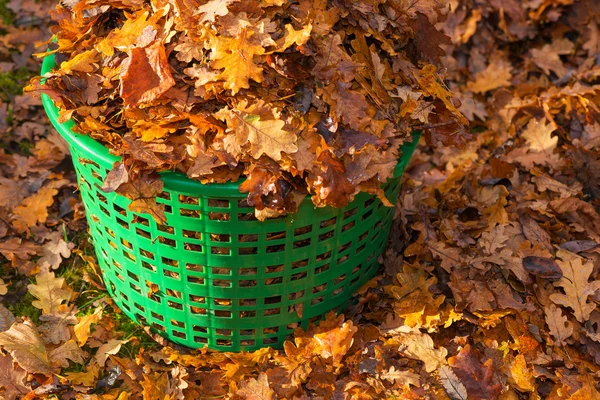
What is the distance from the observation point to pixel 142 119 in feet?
7.13

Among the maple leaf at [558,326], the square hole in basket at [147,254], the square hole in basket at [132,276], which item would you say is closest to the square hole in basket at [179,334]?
the square hole in basket at [132,276]

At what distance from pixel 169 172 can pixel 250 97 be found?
345 mm

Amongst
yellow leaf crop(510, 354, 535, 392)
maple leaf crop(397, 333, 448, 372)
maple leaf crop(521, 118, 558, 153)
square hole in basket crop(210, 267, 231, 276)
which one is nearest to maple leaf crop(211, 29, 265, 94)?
square hole in basket crop(210, 267, 231, 276)

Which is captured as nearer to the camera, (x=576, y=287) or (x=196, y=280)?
(x=196, y=280)

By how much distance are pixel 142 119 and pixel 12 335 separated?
1027 millimetres

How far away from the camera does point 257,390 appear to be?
2.38m

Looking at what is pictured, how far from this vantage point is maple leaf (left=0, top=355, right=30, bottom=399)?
7.93 ft

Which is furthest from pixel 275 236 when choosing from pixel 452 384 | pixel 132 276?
pixel 452 384

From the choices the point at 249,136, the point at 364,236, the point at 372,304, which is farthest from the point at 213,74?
the point at 372,304

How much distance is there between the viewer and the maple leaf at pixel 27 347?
2455mm

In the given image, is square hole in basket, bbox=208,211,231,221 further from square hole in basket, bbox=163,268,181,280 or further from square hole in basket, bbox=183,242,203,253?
square hole in basket, bbox=163,268,181,280

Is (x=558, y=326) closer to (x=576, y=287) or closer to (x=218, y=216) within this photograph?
(x=576, y=287)

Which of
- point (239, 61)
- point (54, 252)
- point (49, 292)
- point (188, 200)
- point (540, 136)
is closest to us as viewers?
point (239, 61)

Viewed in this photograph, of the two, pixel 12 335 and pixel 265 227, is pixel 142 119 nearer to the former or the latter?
pixel 265 227
